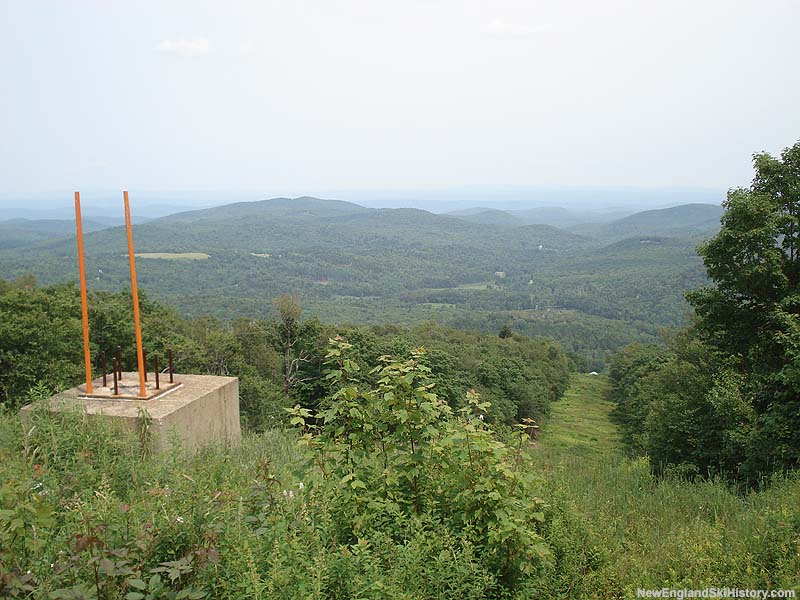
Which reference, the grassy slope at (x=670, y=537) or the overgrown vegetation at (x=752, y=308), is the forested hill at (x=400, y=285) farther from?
the grassy slope at (x=670, y=537)

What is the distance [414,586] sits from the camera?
2.91 metres

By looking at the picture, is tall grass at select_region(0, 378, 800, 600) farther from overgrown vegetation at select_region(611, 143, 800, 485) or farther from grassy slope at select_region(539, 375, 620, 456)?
grassy slope at select_region(539, 375, 620, 456)

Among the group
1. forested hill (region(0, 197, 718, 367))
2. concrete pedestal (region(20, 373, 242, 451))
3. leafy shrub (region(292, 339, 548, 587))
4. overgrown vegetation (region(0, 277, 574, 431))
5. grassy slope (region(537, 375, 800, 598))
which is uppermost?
leafy shrub (region(292, 339, 548, 587))

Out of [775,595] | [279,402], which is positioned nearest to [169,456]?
[775,595]

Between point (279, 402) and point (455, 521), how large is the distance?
23683mm

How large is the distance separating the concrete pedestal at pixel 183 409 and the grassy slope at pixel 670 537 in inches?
133

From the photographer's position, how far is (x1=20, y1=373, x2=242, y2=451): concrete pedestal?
17.1 ft

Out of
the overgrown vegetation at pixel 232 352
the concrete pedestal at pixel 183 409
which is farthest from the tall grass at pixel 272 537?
the overgrown vegetation at pixel 232 352

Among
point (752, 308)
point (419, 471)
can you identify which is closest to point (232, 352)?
point (752, 308)

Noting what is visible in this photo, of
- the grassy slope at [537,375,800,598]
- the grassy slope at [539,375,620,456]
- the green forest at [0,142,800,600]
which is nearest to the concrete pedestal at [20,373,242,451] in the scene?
the green forest at [0,142,800,600]

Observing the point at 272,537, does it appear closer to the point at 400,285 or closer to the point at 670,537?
the point at 670,537

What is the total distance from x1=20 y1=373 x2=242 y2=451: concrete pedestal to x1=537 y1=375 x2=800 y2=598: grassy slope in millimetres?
3383

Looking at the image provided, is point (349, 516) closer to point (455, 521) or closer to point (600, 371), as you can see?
point (455, 521)

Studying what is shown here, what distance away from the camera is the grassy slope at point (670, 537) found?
3.51 meters
